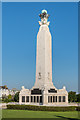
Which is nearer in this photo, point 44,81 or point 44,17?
point 44,81

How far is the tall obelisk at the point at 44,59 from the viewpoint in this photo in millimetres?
39719

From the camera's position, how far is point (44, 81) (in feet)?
129

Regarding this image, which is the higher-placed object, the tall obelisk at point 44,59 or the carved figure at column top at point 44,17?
the carved figure at column top at point 44,17

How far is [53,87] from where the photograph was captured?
3959cm

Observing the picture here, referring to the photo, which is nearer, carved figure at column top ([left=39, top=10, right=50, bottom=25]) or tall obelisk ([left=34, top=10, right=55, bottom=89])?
tall obelisk ([left=34, top=10, right=55, bottom=89])

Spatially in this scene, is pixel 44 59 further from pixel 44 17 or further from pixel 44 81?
pixel 44 17

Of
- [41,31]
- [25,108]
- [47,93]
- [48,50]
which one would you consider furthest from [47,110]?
[41,31]

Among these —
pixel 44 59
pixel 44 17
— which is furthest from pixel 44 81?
pixel 44 17

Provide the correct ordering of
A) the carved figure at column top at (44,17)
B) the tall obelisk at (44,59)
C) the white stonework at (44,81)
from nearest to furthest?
the white stonework at (44,81)
the tall obelisk at (44,59)
the carved figure at column top at (44,17)

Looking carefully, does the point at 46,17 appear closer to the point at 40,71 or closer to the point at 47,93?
the point at 40,71

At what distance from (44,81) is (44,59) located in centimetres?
464

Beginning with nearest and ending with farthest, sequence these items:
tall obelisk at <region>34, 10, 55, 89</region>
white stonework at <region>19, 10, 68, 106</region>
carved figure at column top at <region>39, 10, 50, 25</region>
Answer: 1. white stonework at <region>19, 10, 68, 106</region>
2. tall obelisk at <region>34, 10, 55, 89</region>
3. carved figure at column top at <region>39, 10, 50, 25</region>

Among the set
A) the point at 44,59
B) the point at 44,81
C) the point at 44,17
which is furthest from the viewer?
the point at 44,17

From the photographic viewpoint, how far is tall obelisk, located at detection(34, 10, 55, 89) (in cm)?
3972
